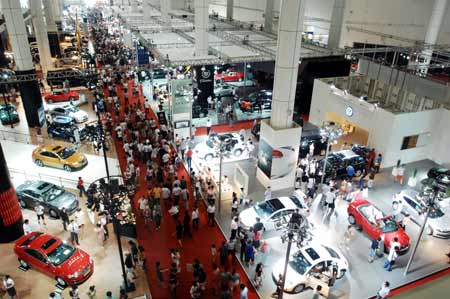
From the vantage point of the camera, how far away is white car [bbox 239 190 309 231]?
13.3 metres

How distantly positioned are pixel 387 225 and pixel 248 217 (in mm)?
5134

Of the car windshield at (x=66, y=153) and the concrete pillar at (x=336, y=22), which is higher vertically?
the concrete pillar at (x=336, y=22)

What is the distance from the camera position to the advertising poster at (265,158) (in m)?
16.2

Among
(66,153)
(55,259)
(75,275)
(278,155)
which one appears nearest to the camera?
(75,275)

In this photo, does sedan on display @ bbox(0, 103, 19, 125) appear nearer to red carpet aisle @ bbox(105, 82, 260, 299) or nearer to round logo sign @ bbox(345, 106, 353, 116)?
red carpet aisle @ bbox(105, 82, 260, 299)

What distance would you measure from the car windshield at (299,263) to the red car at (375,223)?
3.37 meters

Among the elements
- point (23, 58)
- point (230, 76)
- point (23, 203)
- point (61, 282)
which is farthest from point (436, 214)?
point (23, 58)

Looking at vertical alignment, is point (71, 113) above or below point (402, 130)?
below

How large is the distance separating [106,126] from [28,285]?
473 inches

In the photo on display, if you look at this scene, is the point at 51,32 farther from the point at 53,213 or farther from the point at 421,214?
the point at 421,214

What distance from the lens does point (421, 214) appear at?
1348 cm

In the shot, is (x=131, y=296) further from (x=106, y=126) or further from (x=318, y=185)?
(x=106, y=126)

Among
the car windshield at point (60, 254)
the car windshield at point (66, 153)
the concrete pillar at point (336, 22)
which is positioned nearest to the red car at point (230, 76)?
the concrete pillar at point (336, 22)

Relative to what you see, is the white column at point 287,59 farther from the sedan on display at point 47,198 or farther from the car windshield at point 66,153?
the car windshield at point 66,153
